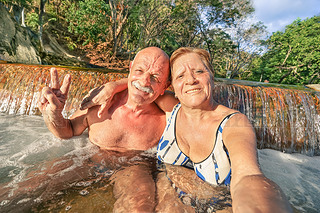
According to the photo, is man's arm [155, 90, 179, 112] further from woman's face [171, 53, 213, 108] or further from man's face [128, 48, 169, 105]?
woman's face [171, 53, 213, 108]

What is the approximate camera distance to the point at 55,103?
1531mm

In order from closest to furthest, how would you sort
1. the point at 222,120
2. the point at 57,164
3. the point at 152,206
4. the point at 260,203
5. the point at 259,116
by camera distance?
the point at 260,203
the point at 152,206
the point at 222,120
the point at 57,164
the point at 259,116

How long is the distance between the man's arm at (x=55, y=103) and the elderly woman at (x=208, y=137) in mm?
1046

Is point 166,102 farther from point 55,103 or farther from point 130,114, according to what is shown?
point 55,103

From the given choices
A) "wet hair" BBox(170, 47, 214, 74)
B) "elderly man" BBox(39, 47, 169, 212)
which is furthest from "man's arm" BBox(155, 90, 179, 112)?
"wet hair" BBox(170, 47, 214, 74)

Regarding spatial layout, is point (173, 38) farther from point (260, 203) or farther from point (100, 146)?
point (260, 203)

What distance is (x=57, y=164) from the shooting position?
73.6 inches

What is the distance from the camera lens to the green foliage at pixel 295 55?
1536cm

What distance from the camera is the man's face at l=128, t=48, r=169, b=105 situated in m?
1.70

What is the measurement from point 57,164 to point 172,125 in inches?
53.2

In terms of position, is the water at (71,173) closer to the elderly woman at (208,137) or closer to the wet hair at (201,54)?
the elderly woman at (208,137)

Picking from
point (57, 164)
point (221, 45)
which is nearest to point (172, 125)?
point (57, 164)

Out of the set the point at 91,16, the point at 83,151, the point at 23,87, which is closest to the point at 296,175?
the point at 83,151

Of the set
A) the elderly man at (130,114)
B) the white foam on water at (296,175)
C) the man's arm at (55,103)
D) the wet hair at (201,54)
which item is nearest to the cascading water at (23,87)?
the elderly man at (130,114)
